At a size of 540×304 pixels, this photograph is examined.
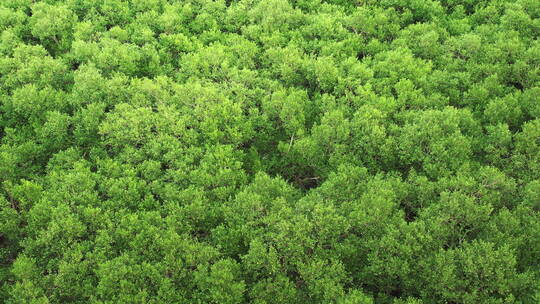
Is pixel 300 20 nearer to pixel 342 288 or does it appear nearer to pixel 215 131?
pixel 215 131

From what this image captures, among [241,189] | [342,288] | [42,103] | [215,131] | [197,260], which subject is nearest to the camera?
[342,288]

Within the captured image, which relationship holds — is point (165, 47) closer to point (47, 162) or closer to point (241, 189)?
point (47, 162)

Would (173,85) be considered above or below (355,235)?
above

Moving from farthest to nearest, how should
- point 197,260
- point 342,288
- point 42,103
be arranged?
point 42,103
point 197,260
point 342,288

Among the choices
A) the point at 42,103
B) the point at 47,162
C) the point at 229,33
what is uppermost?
the point at 229,33

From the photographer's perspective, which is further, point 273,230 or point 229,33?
point 229,33

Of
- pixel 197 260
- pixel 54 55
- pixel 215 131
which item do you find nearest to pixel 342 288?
pixel 197 260
